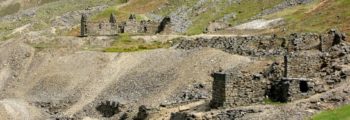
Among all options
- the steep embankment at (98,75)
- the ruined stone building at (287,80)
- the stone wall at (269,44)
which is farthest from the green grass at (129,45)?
the ruined stone building at (287,80)

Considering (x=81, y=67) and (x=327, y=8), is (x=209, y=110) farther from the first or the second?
(x=327, y=8)

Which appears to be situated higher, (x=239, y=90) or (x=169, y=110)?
(x=239, y=90)

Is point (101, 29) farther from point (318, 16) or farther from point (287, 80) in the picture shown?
point (287, 80)

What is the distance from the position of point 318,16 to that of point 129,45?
18.9m

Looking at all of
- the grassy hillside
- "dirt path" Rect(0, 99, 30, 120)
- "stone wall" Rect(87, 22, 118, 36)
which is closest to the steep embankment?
"dirt path" Rect(0, 99, 30, 120)

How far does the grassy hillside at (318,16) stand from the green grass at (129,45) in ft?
41.9

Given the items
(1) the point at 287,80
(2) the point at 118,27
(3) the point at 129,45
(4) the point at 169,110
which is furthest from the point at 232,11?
(1) the point at 287,80

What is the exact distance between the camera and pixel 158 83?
5797cm

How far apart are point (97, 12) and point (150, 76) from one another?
226ft

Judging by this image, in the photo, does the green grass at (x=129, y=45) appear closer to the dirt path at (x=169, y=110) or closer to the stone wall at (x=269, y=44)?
the stone wall at (x=269, y=44)

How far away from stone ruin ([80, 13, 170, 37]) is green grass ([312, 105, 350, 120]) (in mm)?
55255

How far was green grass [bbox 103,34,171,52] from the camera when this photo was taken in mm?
A: 75375

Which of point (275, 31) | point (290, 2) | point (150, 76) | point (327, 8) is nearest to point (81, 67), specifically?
point (150, 76)

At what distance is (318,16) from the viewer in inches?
3221
